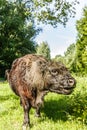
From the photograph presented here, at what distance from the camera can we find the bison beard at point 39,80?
9281mm

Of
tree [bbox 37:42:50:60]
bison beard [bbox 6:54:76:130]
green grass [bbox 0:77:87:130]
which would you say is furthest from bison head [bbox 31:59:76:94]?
tree [bbox 37:42:50:60]

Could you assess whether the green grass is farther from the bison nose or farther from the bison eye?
the bison eye

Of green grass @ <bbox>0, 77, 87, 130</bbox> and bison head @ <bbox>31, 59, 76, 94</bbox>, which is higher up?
bison head @ <bbox>31, 59, 76, 94</bbox>

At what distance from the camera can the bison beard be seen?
9.28 metres

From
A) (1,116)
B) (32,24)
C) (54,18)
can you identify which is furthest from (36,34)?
(1,116)

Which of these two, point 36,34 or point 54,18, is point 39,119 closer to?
point 54,18

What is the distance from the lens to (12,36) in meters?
52.6

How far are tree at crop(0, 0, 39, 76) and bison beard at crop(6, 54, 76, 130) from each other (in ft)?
135

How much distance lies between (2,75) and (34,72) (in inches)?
1766

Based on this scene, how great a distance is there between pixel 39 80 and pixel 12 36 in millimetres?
43506

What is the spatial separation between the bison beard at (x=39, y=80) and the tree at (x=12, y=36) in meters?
41.1

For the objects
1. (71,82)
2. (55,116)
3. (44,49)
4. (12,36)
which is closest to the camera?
(71,82)

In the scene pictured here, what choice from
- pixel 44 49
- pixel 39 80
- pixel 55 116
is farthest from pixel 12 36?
pixel 44 49

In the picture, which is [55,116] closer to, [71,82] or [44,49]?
[71,82]
